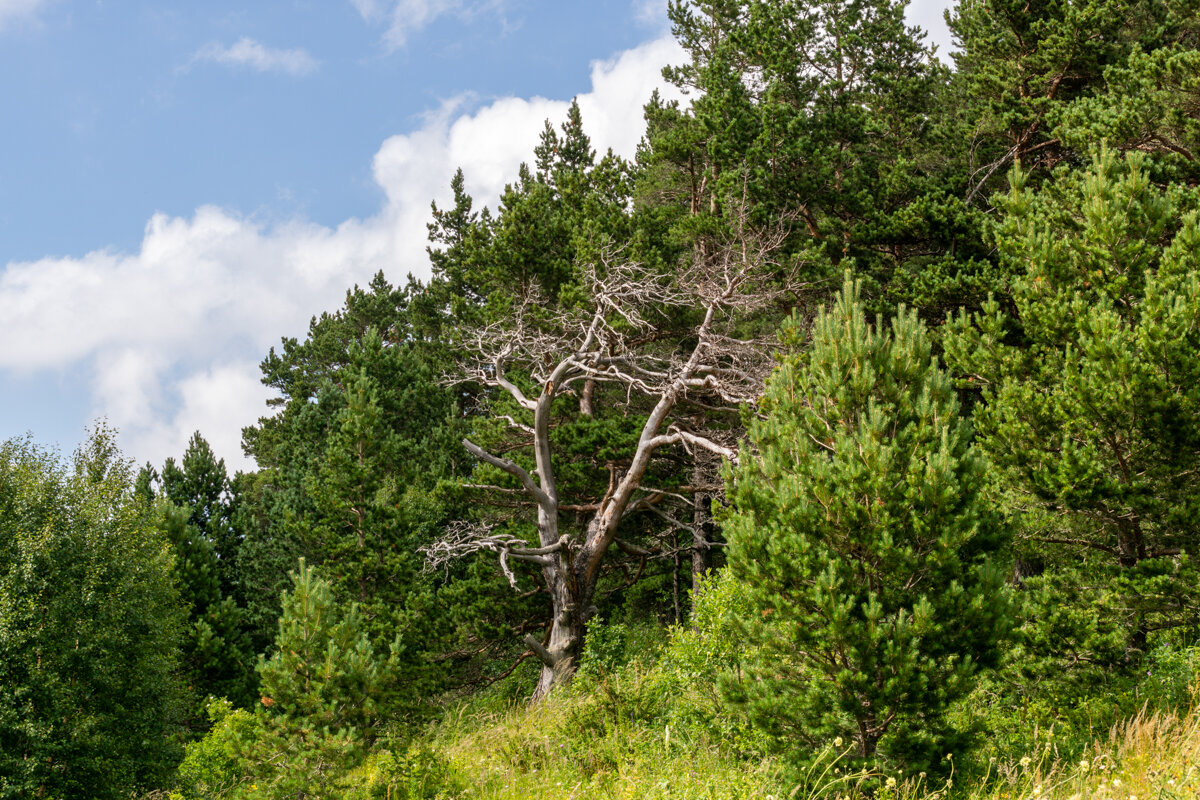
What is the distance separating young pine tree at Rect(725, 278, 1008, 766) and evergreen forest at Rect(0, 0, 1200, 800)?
0.03 metres

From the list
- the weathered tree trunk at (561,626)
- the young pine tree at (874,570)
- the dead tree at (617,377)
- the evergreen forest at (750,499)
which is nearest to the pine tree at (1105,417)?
the evergreen forest at (750,499)

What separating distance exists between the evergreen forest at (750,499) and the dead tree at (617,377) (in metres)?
0.12

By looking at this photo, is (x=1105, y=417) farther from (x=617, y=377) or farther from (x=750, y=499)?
(x=617, y=377)

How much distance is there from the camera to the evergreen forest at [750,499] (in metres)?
6.35

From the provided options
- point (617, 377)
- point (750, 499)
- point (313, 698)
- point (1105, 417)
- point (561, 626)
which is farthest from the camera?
point (617, 377)

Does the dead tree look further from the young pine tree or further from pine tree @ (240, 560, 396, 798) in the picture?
the young pine tree

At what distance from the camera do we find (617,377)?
1642cm

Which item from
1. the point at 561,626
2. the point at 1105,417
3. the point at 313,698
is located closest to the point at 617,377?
the point at 561,626

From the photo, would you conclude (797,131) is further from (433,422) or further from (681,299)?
(433,422)

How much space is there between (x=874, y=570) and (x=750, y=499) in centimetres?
119

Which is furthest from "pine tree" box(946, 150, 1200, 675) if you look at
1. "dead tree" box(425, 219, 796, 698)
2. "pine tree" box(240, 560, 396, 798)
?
"pine tree" box(240, 560, 396, 798)

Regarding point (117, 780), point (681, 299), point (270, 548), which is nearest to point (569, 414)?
point (681, 299)

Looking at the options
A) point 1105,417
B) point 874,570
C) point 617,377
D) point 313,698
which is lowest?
point 313,698

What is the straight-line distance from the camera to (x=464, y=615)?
1647cm
